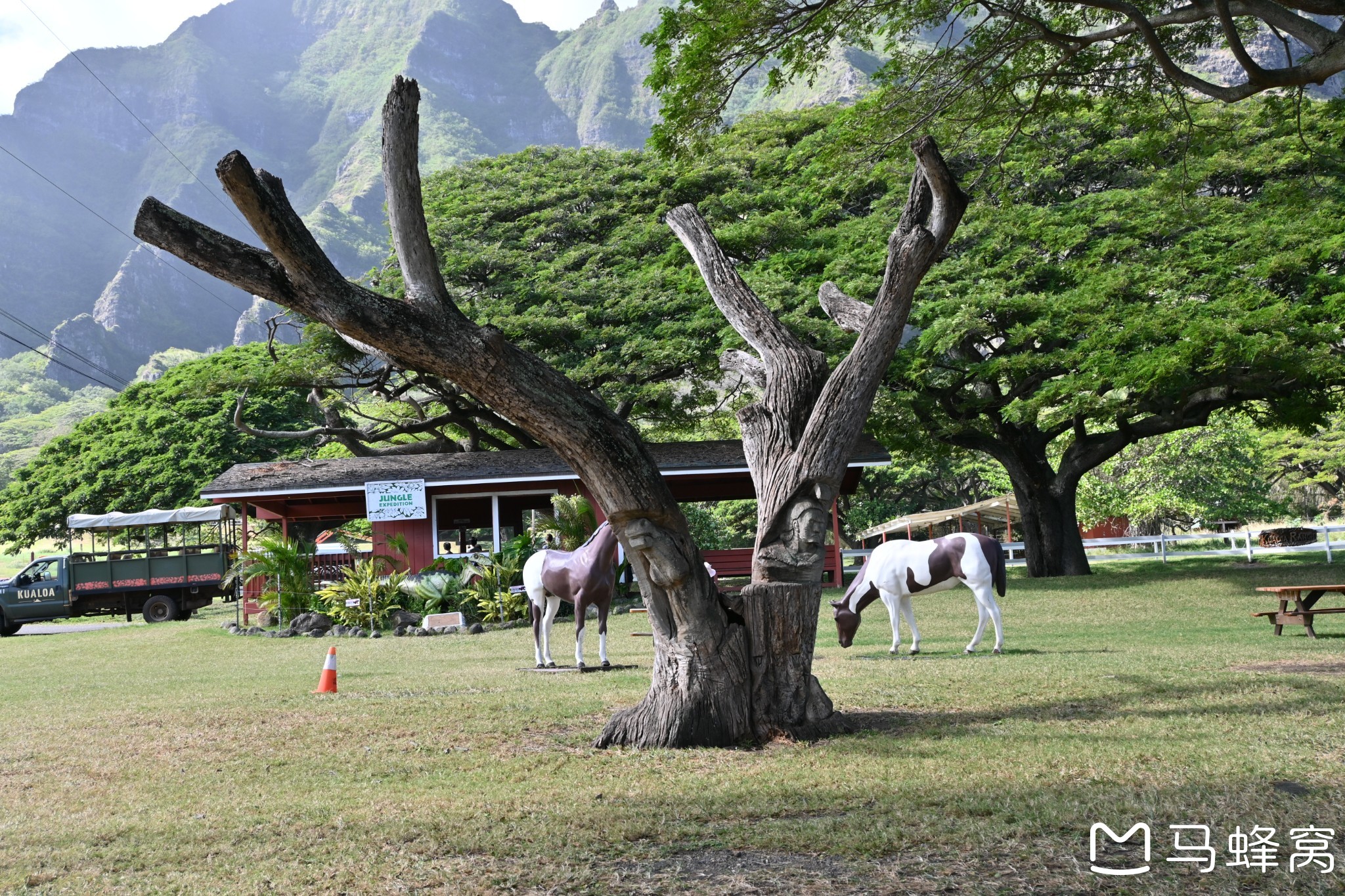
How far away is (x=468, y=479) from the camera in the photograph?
74.3 feet

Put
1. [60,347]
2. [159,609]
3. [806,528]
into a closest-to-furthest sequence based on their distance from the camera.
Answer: [806,528] → [159,609] → [60,347]

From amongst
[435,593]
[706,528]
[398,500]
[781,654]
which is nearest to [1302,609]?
[781,654]

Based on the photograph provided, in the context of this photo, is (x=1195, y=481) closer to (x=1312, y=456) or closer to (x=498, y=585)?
(x=1312, y=456)

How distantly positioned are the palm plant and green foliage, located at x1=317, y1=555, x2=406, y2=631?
9.76ft

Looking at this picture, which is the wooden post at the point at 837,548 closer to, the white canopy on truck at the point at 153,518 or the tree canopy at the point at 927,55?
the tree canopy at the point at 927,55

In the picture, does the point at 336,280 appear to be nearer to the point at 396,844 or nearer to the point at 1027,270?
the point at 396,844

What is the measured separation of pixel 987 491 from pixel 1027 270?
2632 centimetres

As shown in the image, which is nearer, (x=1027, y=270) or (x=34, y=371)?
(x=1027, y=270)

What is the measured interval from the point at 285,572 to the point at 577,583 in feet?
35.2

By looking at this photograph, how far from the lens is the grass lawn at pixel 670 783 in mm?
4246

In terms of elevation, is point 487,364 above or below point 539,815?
above

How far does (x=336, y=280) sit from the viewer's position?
19.2 ft

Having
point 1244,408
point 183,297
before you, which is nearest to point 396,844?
point 1244,408

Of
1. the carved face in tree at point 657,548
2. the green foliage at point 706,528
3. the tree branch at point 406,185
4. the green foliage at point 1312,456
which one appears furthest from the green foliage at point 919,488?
the tree branch at point 406,185
